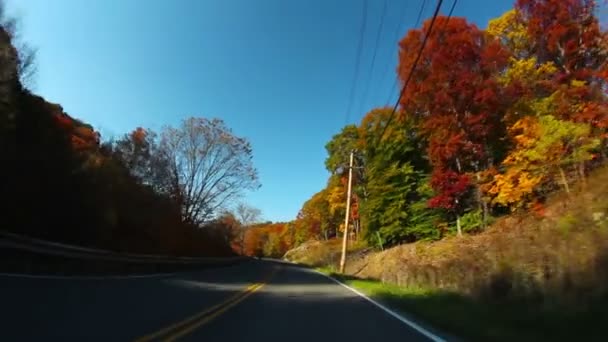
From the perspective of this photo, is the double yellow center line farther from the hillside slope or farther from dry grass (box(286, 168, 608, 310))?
dry grass (box(286, 168, 608, 310))

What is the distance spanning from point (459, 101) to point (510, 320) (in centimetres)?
2386

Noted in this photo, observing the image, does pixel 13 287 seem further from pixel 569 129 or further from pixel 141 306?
pixel 569 129

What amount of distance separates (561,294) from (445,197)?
22477 mm

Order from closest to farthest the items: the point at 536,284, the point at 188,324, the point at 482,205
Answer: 1. the point at 188,324
2. the point at 536,284
3. the point at 482,205

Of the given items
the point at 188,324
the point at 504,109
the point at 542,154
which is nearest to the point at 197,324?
the point at 188,324

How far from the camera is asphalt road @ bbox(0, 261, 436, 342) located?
24.6 feet

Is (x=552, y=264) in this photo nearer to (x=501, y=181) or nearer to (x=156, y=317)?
(x=156, y=317)

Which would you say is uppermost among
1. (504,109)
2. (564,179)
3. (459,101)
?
(459,101)

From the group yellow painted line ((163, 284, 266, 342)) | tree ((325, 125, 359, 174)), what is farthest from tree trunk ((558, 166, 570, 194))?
tree ((325, 125, 359, 174))

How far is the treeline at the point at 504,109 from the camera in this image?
23672 mm

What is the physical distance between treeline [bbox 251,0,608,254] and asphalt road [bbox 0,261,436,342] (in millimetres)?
14964

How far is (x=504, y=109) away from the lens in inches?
1232

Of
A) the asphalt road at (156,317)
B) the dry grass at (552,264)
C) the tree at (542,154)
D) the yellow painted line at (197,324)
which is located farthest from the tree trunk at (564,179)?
the yellow painted line at (197,324)

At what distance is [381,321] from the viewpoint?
35.1ft
